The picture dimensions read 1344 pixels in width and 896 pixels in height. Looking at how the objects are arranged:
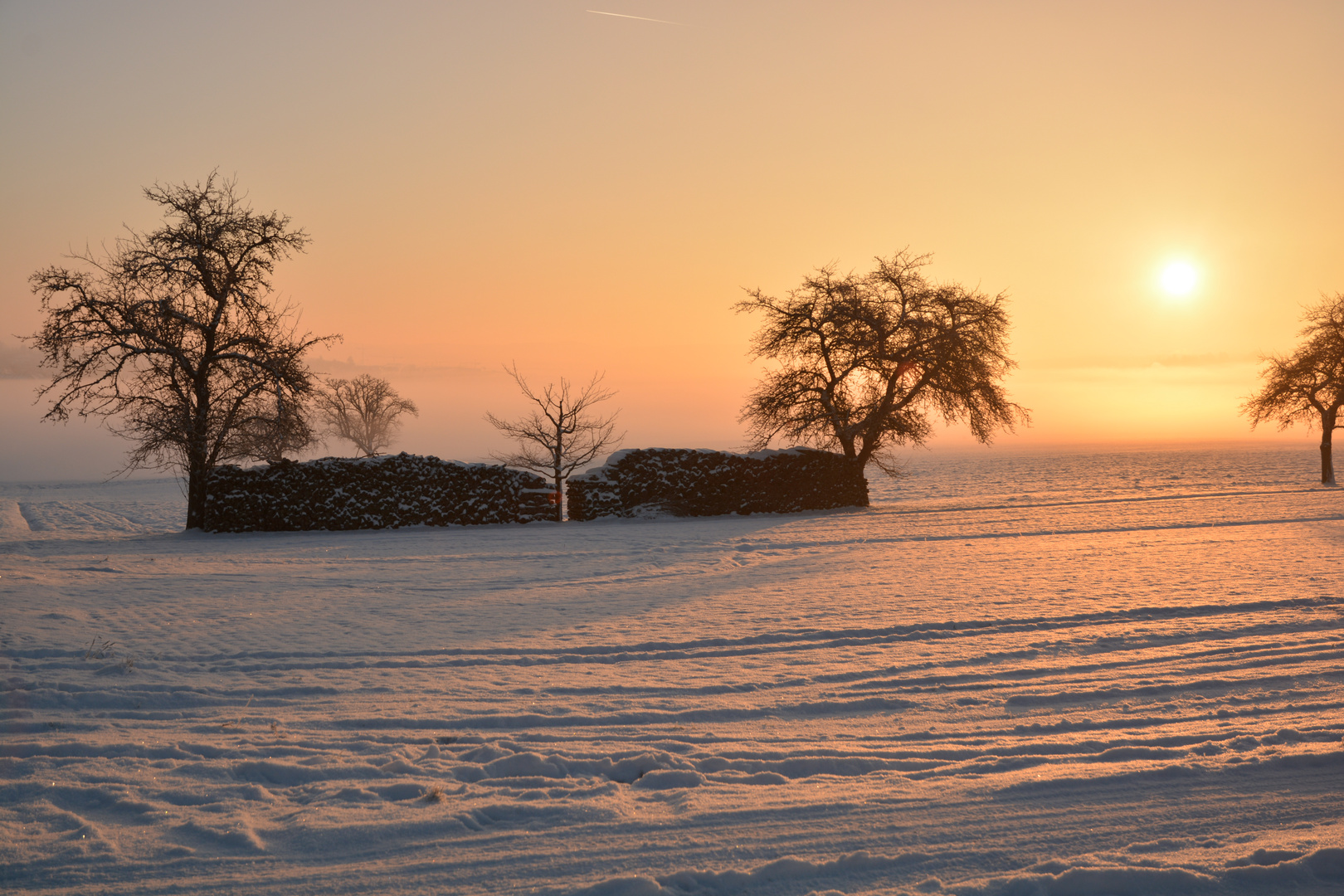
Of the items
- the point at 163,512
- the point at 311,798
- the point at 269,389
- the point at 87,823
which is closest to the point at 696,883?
the point at 311,798

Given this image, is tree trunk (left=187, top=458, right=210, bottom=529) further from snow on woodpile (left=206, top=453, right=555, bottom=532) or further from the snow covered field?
the snow covered field

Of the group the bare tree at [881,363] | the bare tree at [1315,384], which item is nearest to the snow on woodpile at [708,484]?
the bare tree at [881,363]

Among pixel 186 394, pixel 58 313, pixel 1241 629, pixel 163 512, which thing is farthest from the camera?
pixel 163 512

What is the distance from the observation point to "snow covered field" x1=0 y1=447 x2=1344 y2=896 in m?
3.64

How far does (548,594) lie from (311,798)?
6.48 m

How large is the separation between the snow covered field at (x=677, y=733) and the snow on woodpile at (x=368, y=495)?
6.77 metres

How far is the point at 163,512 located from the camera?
30.0 metres

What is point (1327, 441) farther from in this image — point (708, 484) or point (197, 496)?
point (197, 496)

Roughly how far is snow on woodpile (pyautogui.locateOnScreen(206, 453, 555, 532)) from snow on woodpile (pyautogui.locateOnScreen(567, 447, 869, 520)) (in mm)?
1704

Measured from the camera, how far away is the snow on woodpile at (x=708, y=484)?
20766 mm

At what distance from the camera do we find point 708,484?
21.5 m

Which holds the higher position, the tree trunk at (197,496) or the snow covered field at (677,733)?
the tree trunk at (197,496)

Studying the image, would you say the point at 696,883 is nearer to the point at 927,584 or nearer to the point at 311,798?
the point at 311,798

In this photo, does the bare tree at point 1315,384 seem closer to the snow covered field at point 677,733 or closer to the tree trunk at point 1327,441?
the tree trunk at point 1327,441
